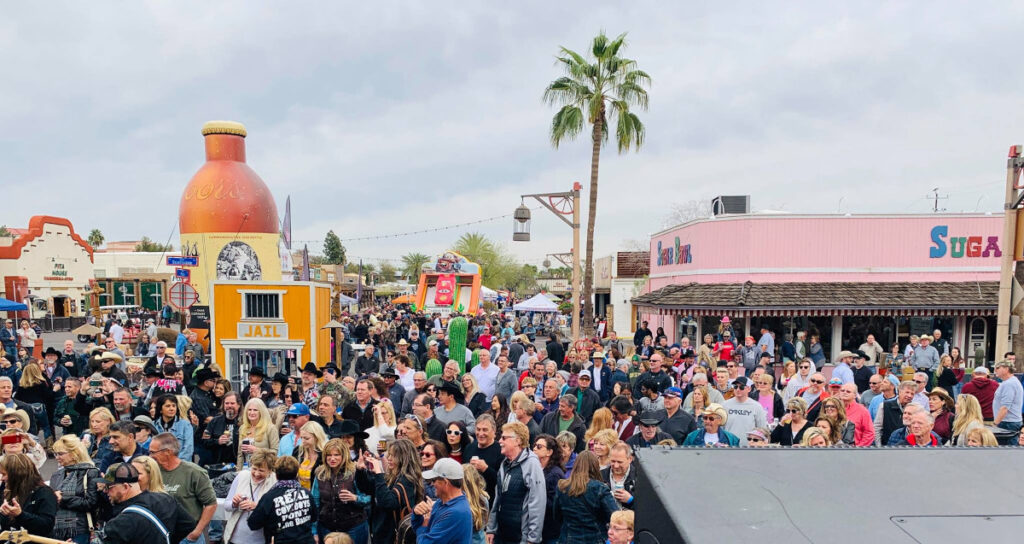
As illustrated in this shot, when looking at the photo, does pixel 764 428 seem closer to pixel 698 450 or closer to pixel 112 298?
pixel 698 450

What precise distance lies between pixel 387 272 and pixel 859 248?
3459 inches

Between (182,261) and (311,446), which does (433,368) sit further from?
(182,261)

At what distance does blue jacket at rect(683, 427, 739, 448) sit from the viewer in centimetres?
593

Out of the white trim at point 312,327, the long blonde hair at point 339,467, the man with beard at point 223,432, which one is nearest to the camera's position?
the long blonde hair at point 339,467

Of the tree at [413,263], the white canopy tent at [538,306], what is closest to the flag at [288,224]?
the white canopy tent at [538,306]

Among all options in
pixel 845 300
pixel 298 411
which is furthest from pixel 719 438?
pixel 845 300

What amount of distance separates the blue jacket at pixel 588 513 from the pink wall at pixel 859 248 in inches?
618

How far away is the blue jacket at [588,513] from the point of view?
14.6 ft

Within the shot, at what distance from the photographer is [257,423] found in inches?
250

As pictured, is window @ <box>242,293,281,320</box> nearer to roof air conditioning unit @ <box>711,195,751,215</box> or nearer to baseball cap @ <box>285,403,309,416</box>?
baseball cap @ <box>285,403,309,416</box>

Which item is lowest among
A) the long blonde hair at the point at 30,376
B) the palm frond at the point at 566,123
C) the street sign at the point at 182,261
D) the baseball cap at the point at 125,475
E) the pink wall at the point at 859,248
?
the long blonde hair at the point at 30,376

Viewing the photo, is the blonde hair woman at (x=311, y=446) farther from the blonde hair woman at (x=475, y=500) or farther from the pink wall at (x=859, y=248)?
the pink wall at (x=859, y=248)

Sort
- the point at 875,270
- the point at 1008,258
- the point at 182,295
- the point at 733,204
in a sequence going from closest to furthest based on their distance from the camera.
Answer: the point at 1008,258 → the point at 182,295 → the point at 875,270 → the point at 733,204

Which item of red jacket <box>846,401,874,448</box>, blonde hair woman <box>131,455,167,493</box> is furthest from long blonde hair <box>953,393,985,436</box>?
blonde hair woman <box>131,455,167,493</box>
